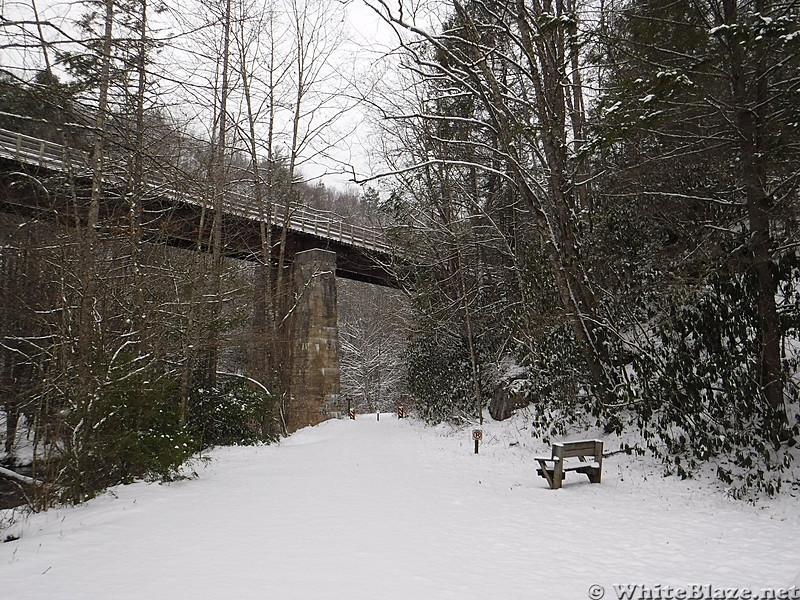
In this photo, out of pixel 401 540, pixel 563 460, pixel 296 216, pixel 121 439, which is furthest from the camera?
pixel 296 216

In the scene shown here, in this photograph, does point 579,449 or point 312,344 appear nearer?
point 579,449

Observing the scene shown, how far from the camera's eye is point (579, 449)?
8.23m

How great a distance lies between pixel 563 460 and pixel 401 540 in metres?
3.79

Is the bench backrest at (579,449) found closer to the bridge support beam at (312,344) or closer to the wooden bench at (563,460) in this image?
the wooden bench at (563,460)

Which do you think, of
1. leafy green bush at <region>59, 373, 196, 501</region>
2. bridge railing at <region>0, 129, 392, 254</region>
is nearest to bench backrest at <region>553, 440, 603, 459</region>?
leafy green bush at <region>59, 373, 196, 501</region>

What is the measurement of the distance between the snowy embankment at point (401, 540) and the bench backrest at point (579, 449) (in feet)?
1.49

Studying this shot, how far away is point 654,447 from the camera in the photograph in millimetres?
8312

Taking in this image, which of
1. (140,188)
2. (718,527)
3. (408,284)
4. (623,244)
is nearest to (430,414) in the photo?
(408,284)

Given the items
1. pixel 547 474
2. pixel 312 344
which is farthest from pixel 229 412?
pixel 547 474

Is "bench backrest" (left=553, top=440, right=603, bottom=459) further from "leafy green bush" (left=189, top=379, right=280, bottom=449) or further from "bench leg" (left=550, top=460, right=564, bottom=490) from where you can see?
"leafy green bush" (left=189, top=379, right=280, bottom=449)

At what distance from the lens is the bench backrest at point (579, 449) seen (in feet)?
26.0

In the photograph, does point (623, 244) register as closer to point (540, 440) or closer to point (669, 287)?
point (669, 287)

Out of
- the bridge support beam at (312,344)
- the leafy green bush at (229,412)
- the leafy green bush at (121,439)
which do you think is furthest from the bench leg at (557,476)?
the bridge support beam at (312,344)

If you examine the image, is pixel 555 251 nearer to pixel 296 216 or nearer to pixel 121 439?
pixel 121 439
